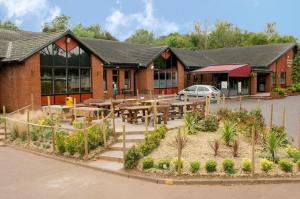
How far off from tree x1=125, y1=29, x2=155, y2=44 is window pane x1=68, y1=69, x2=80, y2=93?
6070 centimetres

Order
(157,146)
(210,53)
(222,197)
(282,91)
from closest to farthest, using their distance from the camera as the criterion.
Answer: (222,197) < (157,146) < (282,91) < (210,53)

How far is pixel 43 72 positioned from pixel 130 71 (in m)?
11.0

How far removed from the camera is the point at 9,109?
24516mm

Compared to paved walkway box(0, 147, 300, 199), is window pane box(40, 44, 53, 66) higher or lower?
higher

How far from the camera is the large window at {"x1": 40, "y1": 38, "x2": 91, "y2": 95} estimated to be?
24.5 meters

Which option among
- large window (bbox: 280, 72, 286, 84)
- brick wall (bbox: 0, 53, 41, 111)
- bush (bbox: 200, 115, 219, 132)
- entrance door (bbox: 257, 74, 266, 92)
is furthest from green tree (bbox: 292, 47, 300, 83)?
bush (bbox: 200, 115, 219, 132)

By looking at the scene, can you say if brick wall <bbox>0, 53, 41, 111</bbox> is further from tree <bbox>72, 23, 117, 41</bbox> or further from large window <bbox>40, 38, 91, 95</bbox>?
tree <bbox>72, 23, 117, 41</bbox>

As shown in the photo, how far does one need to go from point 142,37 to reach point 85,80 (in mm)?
63531

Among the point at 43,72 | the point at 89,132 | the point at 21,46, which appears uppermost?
the point at 21,46

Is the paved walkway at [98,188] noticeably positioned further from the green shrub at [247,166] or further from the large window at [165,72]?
the large window at [165,72]

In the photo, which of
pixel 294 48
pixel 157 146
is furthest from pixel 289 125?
pixel 294 48

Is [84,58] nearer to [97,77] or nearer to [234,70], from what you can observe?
[97,77]

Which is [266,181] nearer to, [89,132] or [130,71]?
[89,132]

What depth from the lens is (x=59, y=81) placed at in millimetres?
25281
